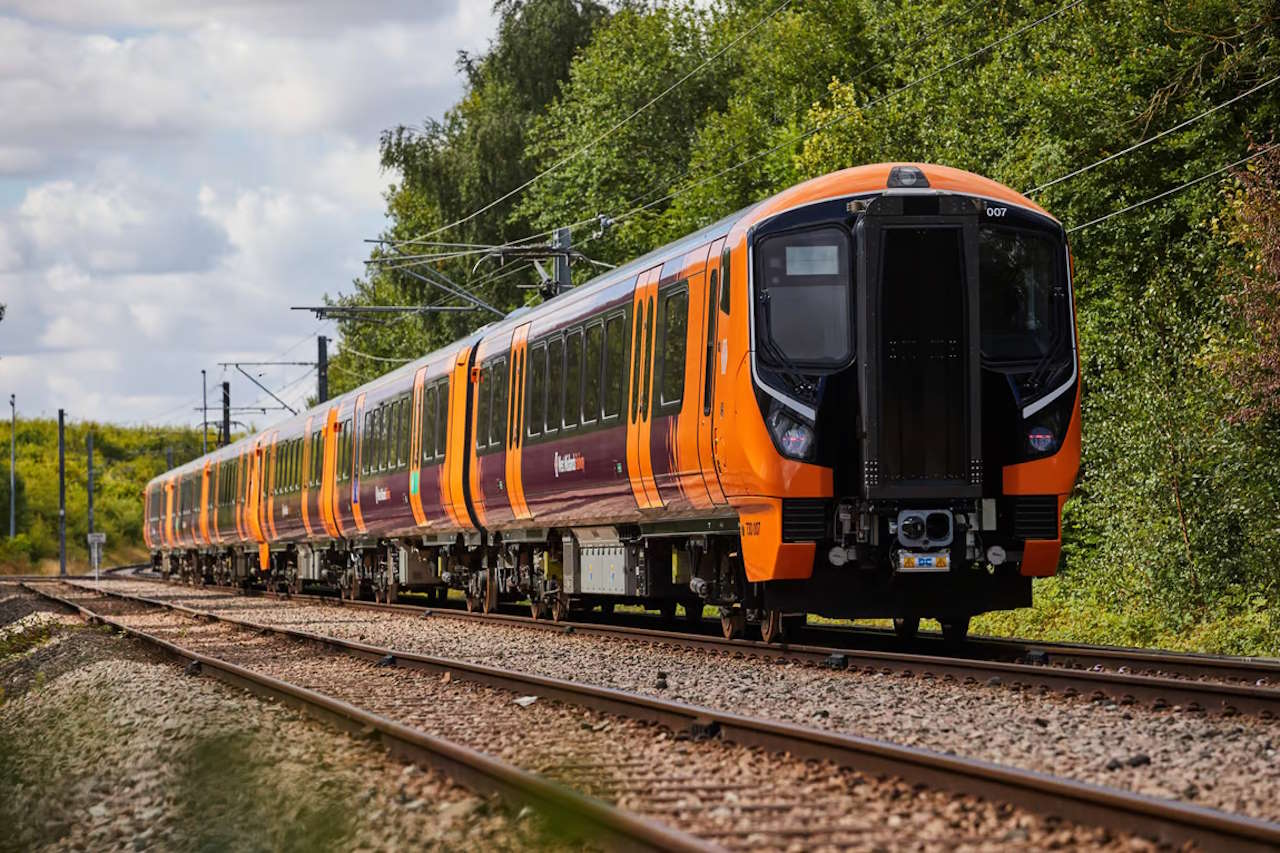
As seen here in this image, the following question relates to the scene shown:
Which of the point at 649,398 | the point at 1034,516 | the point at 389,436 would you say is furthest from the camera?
the point at 389,436

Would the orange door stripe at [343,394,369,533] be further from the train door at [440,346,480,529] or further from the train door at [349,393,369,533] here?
the train door at [440,346,480,529]

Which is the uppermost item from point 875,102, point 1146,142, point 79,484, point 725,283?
point 875,102

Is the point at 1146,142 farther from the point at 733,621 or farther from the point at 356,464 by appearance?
the point at 356,464

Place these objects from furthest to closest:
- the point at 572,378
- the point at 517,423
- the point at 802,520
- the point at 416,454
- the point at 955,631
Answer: the point at 416,454 → the point at 517,423 → the point at 572,378 → the point at 955,631 → the point at 802,520

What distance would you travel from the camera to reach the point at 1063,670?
10609 mm

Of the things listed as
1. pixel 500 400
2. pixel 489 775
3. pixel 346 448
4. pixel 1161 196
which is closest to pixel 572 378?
pixel 500 400

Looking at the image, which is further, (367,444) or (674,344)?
(367,444)

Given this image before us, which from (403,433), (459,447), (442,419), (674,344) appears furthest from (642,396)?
(403,433)

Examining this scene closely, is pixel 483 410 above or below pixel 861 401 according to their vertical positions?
above

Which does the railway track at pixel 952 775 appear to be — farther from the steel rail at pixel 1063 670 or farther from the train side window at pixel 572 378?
the train side window at pixel 572 378

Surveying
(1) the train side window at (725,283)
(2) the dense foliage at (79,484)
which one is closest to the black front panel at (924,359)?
(1) the train side window at (725,283)

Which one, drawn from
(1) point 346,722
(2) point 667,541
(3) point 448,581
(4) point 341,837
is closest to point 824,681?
(1) point 346,722

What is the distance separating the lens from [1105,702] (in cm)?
975

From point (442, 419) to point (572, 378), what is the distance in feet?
18.7
